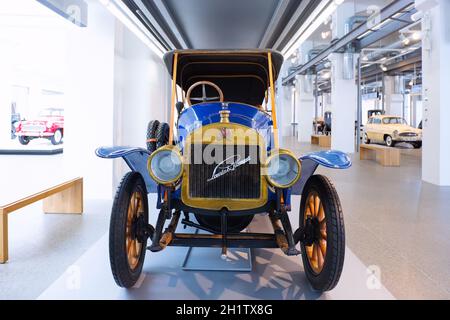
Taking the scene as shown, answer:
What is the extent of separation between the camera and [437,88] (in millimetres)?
6578

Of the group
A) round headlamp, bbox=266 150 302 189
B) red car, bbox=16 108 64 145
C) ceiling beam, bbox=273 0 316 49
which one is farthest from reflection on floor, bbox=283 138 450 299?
red car, bbox=16 108 64 145

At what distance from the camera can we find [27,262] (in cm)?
279

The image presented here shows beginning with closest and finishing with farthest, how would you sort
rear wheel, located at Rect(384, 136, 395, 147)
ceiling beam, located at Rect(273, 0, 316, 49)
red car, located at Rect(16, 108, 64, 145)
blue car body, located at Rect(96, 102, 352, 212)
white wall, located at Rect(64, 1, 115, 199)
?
1. blue car body, located at Rect(96, 102, 352, 212)
2. ceiling beam, located at Rect(273, 0, 316, 49)
3. white wall, located at Rect(64, 1, 115, 199)
4. red car, located at Rect(16, 108, 64, 145)
5. rear wheel, located at Rect(384, 136, 395, 147)

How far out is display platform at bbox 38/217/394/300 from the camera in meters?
2.25

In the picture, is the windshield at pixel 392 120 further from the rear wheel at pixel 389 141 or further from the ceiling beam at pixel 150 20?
the ceiling beam at pixel 150 20

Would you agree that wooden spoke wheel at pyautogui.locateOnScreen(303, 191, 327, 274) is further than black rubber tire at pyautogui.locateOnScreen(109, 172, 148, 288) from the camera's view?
Yes

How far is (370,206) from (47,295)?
4.00 meters

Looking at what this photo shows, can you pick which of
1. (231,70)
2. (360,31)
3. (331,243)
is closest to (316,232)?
(331,243)

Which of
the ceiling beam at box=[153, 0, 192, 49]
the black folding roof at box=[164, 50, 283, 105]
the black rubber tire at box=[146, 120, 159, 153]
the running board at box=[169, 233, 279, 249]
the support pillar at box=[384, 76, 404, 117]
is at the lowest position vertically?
the running board at box=[169, 233, 279, 249]

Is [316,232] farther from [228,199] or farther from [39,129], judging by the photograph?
[39,129]

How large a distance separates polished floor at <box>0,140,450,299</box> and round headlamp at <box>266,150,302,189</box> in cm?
75

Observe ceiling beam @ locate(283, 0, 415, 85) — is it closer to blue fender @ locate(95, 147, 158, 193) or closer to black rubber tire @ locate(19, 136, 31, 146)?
blue fender @ locate(95, 147, 158, 193)

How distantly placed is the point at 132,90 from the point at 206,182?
4080mm

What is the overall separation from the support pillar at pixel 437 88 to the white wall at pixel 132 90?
506 centimetres
